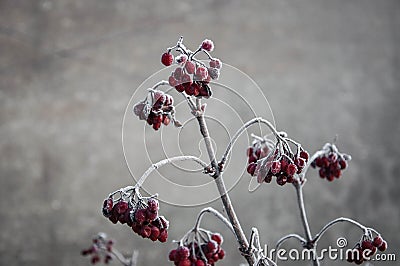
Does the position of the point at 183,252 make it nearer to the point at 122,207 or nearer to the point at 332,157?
the point at 122,207

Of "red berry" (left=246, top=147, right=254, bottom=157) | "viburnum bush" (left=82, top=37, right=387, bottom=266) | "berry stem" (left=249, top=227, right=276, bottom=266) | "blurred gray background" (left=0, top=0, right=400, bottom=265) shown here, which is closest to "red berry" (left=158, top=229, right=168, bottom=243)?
"viburnum bush" (left=82, top=37, right=387, bottom=266)

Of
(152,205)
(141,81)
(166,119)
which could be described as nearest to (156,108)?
(166,119)

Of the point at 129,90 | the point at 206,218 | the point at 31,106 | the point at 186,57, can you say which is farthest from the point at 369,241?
the point at 31,106

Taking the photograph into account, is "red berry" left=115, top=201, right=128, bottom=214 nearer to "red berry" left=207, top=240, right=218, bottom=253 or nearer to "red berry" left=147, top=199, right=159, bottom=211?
"red berry" left=147, top=199, right=159, bottom=211

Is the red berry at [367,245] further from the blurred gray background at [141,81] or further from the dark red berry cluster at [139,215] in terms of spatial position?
the blurred gray background at [141,81]

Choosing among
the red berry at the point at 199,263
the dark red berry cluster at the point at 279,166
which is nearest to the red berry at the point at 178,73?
the dark red berry cluster at the point at 279,166

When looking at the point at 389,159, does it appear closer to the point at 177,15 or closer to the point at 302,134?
the point at 302,134
